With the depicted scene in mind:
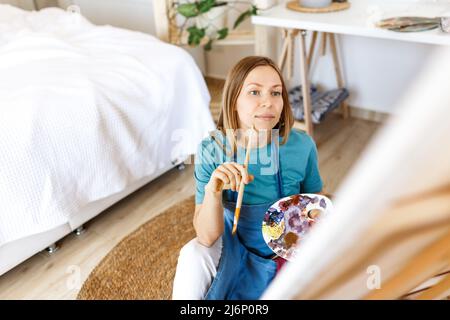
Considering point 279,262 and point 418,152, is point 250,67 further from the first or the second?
point 418,152

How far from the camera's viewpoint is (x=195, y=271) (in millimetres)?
778

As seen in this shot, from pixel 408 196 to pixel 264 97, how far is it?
63 cm

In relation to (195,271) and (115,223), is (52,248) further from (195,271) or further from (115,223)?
(195,271)

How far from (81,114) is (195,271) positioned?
0.75 meters

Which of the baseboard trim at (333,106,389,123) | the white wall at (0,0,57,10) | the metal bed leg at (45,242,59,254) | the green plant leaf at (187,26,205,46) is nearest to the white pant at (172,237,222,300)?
the metal bed leg at (45,242,59,254)

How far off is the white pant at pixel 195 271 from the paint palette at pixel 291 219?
132mm

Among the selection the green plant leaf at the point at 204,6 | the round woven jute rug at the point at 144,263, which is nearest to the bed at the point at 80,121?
the round woven jute rug at the point at 144,263

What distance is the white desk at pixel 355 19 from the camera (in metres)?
1.37

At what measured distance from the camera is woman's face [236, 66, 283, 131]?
2.68 feet

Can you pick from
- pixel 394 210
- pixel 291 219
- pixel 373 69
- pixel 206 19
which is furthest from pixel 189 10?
pixel 394 210

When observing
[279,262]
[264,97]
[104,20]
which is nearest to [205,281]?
[279,262]

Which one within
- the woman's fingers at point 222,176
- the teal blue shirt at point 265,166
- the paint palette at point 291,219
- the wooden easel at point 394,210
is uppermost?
the wooden easel at point 394,210

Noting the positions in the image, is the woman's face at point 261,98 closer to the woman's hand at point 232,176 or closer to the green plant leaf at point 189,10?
the woman's hand at point 232,176

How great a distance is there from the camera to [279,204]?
878 mm
